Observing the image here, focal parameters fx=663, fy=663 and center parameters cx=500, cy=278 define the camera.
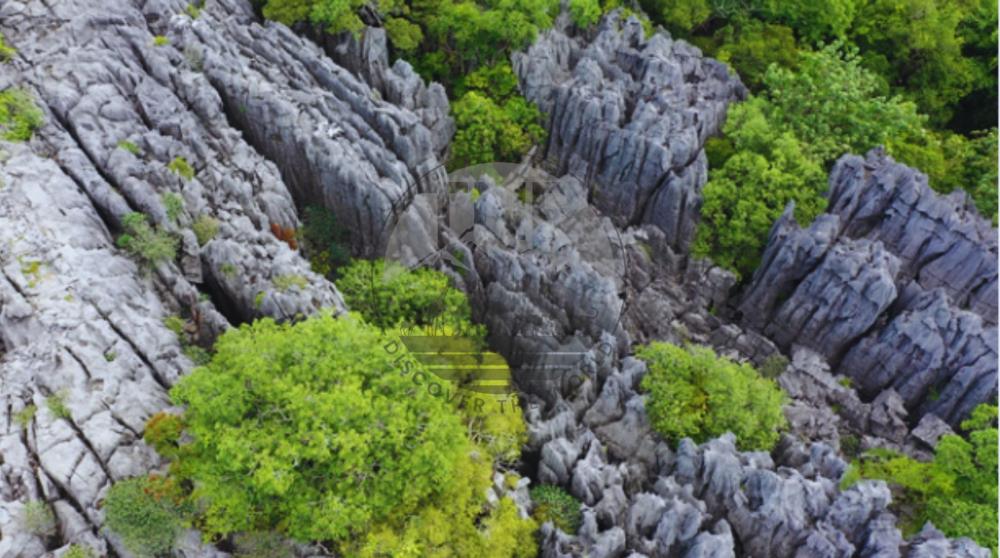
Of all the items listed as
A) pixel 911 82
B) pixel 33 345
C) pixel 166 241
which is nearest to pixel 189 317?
pixel 166 241

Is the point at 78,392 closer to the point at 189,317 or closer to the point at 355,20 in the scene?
the point at 189,317

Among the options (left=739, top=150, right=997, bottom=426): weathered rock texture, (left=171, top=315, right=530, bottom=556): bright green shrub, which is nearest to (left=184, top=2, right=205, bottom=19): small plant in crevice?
(left=171, top=315, right=530, bottom=556): bright green shrub

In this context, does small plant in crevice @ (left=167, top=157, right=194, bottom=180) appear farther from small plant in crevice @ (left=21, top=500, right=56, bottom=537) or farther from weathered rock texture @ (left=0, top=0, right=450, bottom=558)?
small plant in crevice @ (left=21, top=500, right=56, bottom=537)

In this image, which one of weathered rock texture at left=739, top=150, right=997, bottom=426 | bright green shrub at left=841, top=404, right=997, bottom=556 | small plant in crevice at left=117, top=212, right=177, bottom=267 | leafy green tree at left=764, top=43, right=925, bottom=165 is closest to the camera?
small plant in crevice at left=117, top=212, right=177, bottom=267

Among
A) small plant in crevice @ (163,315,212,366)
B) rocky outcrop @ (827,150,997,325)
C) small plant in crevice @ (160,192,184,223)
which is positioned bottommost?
small plant in crevice @ (163,315,212,366)

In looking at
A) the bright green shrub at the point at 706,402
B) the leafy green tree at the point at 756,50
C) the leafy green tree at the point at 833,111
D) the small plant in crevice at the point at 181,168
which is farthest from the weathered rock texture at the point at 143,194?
the leafy green tree at the point at 756,50

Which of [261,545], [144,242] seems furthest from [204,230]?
[261,545]
